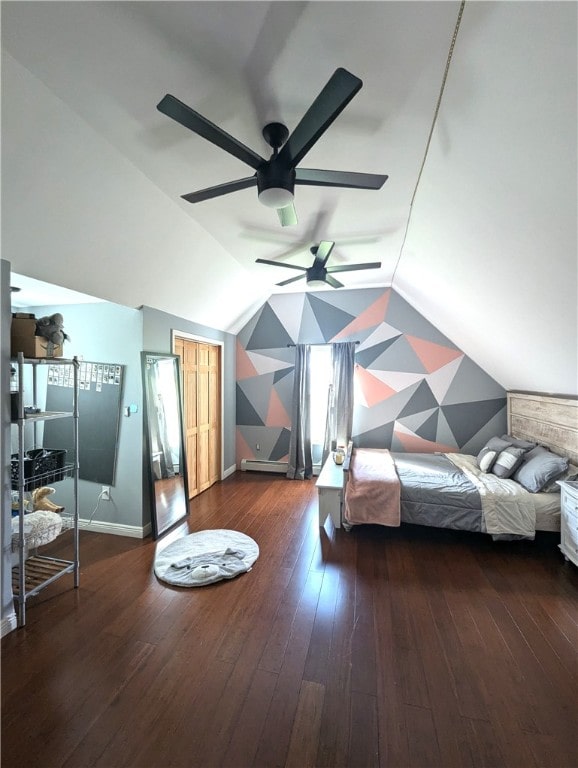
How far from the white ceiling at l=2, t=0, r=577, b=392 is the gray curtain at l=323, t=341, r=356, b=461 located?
2104 millimetres

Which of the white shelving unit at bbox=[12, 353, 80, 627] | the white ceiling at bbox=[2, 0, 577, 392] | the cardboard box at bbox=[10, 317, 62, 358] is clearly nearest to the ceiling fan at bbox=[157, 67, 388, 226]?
the white ceiling at bbox=[2, 0, 577, 392]

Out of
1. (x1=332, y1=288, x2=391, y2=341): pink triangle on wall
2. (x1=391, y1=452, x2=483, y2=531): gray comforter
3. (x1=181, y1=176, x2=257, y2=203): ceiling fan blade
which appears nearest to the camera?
(x1=181, y1=176, x2=257, y2=203): ceiling fan blade

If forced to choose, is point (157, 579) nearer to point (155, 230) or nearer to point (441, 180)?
point (155, 230)

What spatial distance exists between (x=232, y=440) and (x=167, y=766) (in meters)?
4.12

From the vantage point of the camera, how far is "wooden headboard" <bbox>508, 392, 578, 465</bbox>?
3059 millimetres

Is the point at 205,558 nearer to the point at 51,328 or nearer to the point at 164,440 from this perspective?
the point at 164,440

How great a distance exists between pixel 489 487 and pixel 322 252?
2.84 meters

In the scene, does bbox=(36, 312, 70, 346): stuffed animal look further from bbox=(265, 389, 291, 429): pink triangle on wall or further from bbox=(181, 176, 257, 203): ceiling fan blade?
bbox=(265, 389, 291, 429): pink triangle on wall

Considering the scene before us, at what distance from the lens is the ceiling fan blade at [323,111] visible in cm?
102

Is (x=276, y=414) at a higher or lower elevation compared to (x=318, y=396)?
lower

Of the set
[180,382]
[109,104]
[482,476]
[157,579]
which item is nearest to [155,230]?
[109,104]

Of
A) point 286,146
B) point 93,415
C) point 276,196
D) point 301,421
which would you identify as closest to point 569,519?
point 301,421

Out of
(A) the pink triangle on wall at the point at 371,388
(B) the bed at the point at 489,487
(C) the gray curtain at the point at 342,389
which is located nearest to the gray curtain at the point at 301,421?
(C) the gray curtain at the point at 342,389

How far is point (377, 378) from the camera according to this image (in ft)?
16.0
